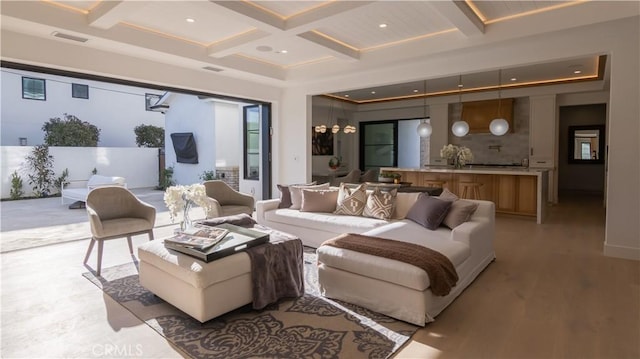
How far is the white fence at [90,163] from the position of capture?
8891 mm

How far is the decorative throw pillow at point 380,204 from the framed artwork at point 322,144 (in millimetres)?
5926

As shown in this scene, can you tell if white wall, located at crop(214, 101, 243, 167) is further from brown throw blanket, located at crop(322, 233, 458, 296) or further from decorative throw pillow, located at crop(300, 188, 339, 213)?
brown throw blanket, located at crop(322, 233, 458, 296)

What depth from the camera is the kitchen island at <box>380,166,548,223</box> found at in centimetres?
641

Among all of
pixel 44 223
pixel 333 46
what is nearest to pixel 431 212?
pixel 333 46

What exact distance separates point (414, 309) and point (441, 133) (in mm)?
7755

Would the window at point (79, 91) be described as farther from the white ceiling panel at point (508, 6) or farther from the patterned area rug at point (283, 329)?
the white ceiling panel at point (508, 6)

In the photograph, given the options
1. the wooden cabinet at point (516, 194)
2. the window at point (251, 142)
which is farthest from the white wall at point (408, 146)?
the window at point (251, 142)

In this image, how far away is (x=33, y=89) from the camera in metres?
10.6

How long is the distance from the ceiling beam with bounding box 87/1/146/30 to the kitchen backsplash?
8.04 meters

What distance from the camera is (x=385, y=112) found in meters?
10.8

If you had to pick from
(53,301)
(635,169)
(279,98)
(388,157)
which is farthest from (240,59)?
(388,157)

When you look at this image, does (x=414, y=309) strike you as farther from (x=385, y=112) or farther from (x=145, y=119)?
(x=145, y=119)

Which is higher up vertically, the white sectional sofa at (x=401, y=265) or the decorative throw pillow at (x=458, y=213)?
the decorative throw pillow at (x=458, y=213)

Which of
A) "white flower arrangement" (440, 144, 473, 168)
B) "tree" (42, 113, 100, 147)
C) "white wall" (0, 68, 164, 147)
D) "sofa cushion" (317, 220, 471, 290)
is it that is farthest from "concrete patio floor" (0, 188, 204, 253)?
"white flower arrangement" (440, 144, 473, 168)
